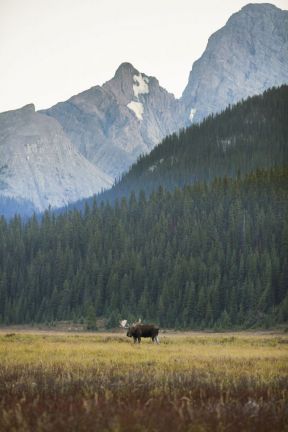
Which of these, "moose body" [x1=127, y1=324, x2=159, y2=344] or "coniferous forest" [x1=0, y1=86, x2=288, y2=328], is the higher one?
"coniferous forest" [x1=0, y1=86, x2=288, y2=328]

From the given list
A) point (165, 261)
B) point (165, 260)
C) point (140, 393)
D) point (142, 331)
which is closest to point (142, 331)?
point (142, 331)

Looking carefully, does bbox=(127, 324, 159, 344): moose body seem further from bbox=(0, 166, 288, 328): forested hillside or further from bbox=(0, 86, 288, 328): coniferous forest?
bbox=(0, 166, 288, 328): forested hillside

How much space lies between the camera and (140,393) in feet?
51.7

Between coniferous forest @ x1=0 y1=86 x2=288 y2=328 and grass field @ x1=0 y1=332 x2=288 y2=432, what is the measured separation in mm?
64904

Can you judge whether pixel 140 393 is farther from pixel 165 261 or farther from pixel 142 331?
pixel 165 261

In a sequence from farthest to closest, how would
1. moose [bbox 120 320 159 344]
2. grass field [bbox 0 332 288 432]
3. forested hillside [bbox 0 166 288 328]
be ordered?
1. forested hillside [bbox 0 166 288 328]
2. moose [bbox 120 320 159 344]
3. grass field [bbox 0 332 288 432]

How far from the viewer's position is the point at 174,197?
488 ft

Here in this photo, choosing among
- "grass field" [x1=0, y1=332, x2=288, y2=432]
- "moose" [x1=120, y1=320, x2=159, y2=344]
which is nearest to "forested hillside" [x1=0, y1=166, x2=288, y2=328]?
"moose" [x1=120, y1=320, x2=159, y2=344]

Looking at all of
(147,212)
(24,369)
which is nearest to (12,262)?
(147,212)

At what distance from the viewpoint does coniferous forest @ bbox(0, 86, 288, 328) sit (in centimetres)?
10056

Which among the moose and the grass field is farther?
the moose

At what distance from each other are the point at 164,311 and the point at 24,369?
82.2 meters

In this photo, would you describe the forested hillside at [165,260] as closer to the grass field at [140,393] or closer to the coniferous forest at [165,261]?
the coniferous forest at [165,261]

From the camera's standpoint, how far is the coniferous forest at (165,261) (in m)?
101
